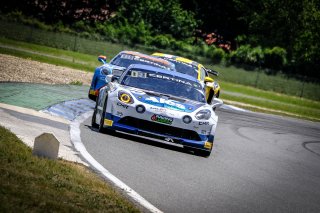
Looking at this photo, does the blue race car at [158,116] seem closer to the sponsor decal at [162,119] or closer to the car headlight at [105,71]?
the sponsor decal at [162,119]

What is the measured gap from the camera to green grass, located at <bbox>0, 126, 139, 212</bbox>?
7207 mm

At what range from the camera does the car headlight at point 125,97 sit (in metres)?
13.6

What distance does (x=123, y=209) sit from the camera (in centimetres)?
793

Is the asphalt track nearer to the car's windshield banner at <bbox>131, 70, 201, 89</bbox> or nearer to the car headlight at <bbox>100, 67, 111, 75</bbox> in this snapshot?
the car's windshield banner at <bbox>131, 70, 201, 89</bbox>

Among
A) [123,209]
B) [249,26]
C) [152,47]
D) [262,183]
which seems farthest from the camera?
[249,26]

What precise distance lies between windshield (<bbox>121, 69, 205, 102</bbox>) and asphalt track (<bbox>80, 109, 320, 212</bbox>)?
0.92 meters

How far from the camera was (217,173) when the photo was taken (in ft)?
39.4

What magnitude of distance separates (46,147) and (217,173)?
325 centimetres

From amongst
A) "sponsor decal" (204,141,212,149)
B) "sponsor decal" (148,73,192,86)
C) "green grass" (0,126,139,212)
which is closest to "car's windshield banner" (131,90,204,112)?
"sponsor decal" (204,141,212,149)

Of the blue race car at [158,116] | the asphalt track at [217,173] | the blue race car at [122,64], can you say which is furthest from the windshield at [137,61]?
the blue race car at [158,116]

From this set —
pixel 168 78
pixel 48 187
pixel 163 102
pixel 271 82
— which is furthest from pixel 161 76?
pixel 271 82

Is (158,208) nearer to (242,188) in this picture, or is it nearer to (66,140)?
(242,188)

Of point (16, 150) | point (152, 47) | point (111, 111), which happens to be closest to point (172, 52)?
point (152, 47)

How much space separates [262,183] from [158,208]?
11.1 ft
